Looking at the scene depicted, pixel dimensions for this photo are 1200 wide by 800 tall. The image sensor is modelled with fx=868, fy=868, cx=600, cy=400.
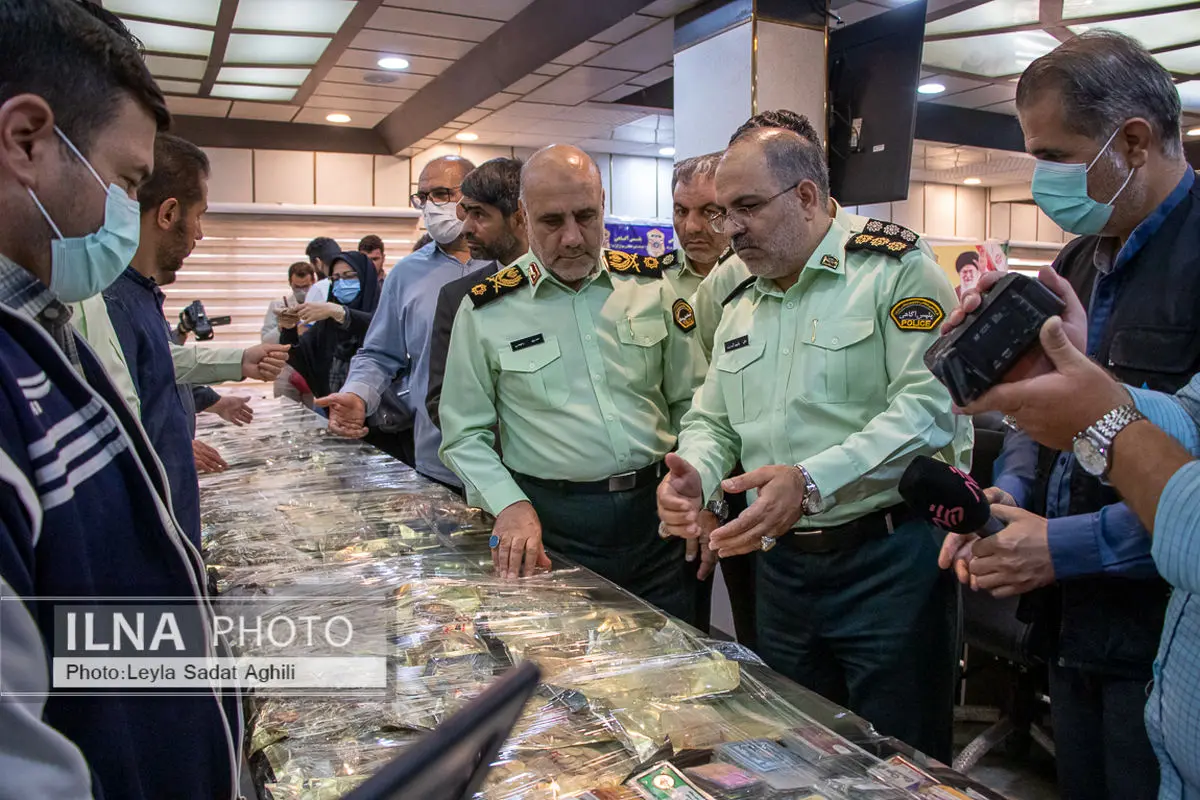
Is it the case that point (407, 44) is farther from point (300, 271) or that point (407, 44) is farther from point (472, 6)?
point (300, 271)

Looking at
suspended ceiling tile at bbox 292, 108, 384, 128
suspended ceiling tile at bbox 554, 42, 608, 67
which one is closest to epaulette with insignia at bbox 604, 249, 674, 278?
suspended ceiling tile at bbox 554, 42, 608, 67

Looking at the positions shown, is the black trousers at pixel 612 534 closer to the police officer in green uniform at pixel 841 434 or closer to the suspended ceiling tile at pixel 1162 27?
the police officer in green uniform at pixel 841 434

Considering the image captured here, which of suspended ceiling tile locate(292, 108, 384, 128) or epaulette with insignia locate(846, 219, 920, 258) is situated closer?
epaulette with insignia locate(846, 219, 920, 258)

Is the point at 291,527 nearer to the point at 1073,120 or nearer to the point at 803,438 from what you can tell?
the point at 803,438

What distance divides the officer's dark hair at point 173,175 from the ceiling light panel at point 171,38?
4.18 metres

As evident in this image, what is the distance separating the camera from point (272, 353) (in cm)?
327

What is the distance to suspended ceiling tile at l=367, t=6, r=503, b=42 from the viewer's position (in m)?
5.36

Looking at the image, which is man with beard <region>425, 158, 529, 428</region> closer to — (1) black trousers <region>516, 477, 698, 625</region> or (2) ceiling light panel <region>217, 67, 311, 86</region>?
(1) black trousers <region>516, 477, 698, 625</region>

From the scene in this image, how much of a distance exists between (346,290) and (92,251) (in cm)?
438

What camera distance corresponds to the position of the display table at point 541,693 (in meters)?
1.00

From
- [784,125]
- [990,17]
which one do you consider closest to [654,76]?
[990,17]

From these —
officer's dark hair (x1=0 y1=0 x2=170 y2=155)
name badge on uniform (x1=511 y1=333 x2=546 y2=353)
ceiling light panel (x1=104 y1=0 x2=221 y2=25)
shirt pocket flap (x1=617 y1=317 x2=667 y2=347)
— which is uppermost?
ceiling light panel (x1=104 y1=0 x2=221 y2=25)

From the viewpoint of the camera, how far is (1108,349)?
146cm

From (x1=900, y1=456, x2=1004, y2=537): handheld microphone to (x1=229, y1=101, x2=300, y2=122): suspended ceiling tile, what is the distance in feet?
26.4
